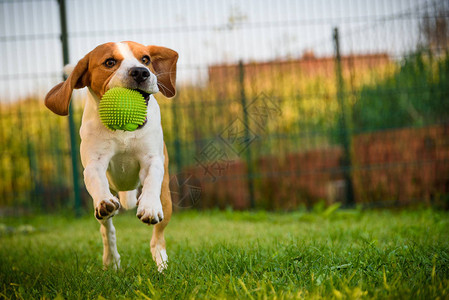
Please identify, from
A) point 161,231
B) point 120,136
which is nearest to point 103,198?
point 120,136

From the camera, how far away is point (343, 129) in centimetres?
756

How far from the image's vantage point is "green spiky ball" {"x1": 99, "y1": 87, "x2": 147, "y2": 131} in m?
2.92

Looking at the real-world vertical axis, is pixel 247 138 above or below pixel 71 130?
below

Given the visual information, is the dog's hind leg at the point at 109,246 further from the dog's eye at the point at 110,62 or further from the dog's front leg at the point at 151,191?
the dog's eye at the point at 110,62

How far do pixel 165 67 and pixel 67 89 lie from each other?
714mm

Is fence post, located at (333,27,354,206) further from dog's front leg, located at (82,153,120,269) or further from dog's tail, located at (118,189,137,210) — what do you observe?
dog's front leg, located at (82,153,120,269)

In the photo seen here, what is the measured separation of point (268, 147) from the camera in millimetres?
7695

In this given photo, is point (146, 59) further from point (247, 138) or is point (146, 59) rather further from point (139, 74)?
point (247, 138)

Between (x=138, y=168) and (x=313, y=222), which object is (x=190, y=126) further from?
(x=138, y=168)

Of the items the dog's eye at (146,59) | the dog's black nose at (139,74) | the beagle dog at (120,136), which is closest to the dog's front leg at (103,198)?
the beagle dog at (120,136)

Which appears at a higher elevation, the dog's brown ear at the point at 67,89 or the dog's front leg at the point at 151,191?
the dog's brown ear at the point at 67,89

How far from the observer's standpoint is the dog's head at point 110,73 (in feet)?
9.91

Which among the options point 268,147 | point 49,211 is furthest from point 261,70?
point 49,211

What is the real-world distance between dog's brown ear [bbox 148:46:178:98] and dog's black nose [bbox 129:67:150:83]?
0.48 meters
